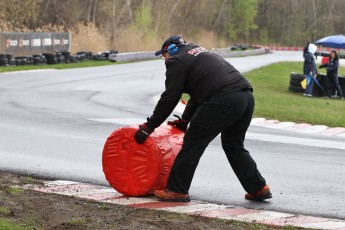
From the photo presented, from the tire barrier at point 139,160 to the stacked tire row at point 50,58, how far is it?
22987 mm

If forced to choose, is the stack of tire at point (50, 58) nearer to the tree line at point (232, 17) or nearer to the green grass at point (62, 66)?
the green grass at point (62, 66)

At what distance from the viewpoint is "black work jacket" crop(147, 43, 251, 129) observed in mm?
7172

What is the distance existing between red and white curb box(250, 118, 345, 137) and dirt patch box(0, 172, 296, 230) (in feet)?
25.0

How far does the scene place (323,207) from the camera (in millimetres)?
7477

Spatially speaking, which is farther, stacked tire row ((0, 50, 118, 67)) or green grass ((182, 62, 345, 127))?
stacked tire row ((0, 50, 118, 67))

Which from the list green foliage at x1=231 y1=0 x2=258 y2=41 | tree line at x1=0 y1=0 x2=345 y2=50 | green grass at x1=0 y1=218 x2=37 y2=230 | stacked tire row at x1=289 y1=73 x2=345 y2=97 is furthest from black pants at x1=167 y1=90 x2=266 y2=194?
green foliage at x1=231 y1=0 x2=258 y2=41

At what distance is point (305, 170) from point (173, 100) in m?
3.11

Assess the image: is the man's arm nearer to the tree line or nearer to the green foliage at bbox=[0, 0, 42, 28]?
the green foliage at bbox=[0, 0, 42, 28]

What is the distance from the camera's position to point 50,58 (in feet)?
107

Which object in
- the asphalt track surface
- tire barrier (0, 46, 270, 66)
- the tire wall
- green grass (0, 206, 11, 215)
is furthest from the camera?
the tire wall

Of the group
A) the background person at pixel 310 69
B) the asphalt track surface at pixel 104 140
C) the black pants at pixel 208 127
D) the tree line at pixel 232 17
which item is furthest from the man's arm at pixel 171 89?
the tree line at pixel 232 17

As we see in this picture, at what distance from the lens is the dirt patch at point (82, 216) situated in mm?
6105

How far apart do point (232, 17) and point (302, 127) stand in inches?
3125

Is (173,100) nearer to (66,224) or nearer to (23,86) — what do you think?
(66,224)
